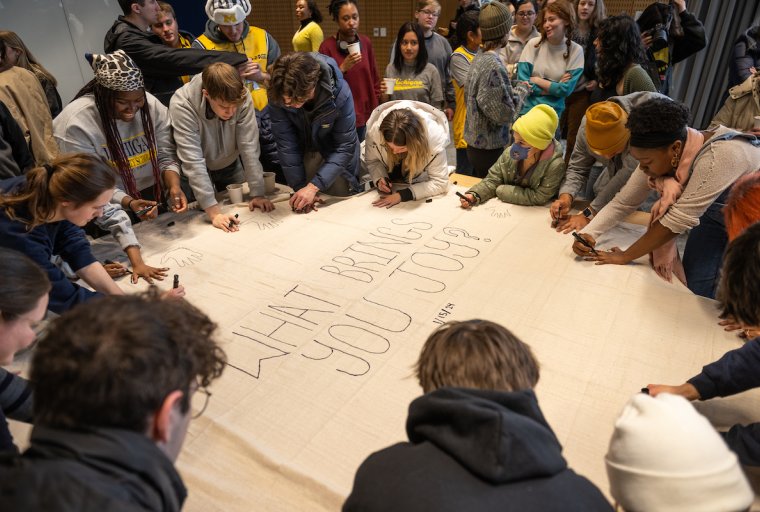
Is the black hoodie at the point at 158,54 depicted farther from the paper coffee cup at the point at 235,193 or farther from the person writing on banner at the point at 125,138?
the paper coffee cup at the point at 235,193

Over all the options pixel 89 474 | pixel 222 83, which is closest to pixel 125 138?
pixel 222 83

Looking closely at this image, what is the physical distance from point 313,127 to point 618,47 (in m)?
1.59

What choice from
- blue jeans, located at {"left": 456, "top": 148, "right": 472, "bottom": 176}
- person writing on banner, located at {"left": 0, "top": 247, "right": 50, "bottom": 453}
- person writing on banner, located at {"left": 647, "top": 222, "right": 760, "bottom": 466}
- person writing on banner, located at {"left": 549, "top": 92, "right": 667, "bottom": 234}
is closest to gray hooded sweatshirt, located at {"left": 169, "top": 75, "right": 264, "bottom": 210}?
person writing on banner, located at {"left": 0, "top": 247, "right": 50, "bottom": 453}

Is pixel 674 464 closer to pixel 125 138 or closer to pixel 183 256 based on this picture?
pixel 183 256

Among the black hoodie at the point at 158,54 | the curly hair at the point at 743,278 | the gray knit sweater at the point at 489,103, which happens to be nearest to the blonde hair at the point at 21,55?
the black hoodie at the point at 158,54

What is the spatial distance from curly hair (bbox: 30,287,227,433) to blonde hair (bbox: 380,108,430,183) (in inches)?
66.3

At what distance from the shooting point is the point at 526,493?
65 cm

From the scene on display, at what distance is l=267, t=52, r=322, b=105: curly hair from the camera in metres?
2.06

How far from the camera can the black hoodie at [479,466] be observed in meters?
0.64

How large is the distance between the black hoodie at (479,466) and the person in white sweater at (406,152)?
1.69 m

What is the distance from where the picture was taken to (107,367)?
62 centimetres

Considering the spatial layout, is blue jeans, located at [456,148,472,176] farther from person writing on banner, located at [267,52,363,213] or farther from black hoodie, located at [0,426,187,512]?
black hoodie, located at [0,426,187,512]

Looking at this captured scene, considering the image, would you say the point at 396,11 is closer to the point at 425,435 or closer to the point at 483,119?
the point at 483,119

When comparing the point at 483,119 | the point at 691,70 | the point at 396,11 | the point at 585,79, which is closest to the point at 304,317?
the point at 483,119
